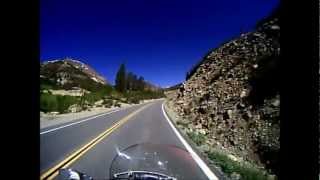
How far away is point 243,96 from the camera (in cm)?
1939

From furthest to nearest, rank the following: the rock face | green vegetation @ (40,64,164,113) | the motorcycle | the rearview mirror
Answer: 1. green vegetation @ (40,64,164,113)
2. the rock face
3. the motorcycle
4. the rearview mirror

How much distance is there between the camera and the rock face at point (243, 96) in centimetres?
1338

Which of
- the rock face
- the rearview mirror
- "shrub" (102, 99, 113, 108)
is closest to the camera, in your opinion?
the rearview mirror

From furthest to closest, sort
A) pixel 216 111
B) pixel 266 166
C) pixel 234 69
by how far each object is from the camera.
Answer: pixel 234 69
pixel 216 111
pixel 266 166

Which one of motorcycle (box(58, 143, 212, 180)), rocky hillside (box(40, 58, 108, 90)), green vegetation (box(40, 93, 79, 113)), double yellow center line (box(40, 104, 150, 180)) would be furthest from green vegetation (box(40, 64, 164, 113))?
motorcycle (box(58, 143, 212, 180))

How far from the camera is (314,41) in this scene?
85.8 inches

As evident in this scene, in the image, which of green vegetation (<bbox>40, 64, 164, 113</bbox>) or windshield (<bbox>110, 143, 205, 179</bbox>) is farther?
green vegetation (<bbox>40, 64, 164, 113</bbox>)

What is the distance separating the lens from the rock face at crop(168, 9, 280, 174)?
13.4m

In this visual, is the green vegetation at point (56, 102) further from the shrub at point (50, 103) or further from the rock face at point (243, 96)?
the rock face at point (243, 96)

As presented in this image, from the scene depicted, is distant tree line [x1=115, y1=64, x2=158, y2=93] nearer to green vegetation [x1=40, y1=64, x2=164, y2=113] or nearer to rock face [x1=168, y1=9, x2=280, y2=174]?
green vegetation [x1=40, y1=64, x2=164, y2=113]

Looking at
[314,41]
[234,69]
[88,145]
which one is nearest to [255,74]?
[234,69]

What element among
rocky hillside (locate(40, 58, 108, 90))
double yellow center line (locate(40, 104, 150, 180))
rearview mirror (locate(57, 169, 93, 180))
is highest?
rocky hillside (locate(40, 58, 108, 90))

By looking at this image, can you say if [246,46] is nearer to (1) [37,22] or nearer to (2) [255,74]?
(2) [255,74]

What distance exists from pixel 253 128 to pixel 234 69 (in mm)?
9695
